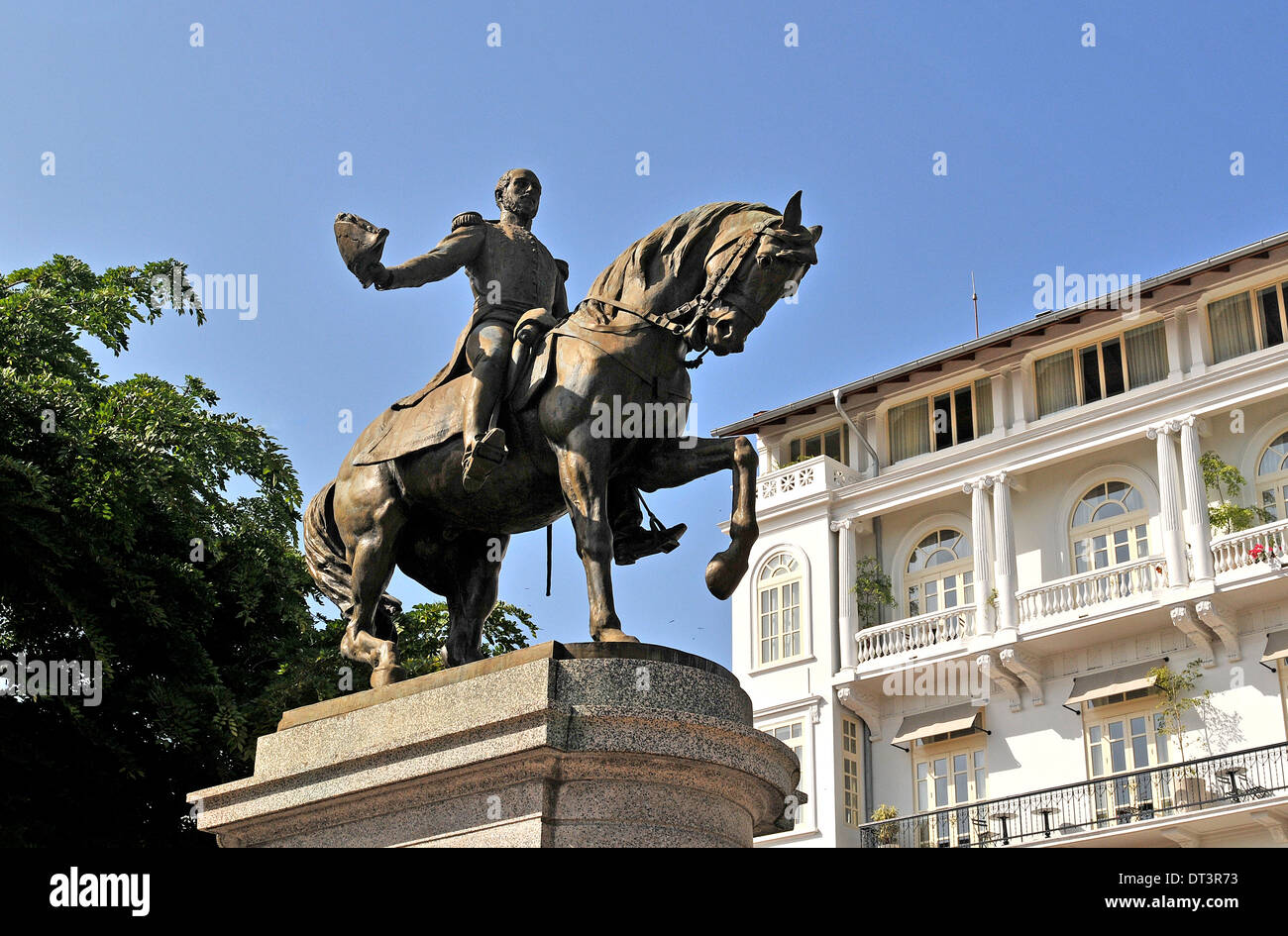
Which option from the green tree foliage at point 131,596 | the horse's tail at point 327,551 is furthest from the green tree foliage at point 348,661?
the horse's tail at point 327,551

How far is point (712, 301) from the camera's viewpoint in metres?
8.61

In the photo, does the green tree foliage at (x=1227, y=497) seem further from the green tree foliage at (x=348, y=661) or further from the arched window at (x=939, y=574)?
the green tree foliage at (x=348, y=661)

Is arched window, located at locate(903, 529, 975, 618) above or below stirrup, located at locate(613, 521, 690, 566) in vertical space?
above

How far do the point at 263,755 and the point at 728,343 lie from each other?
3371 millimetres

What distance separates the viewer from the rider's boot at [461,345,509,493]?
8.81m

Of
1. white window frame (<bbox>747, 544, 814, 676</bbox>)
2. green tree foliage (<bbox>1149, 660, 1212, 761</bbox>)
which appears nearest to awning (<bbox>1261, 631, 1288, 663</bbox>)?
green tree foliage (<bbox>1149, 660, 1212, 761</bbox>)

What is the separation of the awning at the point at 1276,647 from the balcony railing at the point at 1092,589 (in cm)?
232

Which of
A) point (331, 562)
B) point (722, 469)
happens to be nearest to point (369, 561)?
point (331, 562)

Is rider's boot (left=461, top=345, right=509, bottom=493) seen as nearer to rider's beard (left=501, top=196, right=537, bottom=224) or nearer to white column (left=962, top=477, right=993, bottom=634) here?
rider's beard (left=501, top=196, right=537, bottom=224)

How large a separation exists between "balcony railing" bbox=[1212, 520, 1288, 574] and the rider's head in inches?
986

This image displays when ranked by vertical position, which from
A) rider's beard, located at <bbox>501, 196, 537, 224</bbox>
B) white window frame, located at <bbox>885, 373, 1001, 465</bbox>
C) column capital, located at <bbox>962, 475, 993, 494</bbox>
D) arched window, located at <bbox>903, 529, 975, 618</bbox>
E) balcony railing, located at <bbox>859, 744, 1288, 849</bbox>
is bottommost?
balcony railing, located at <bbox>859, 744, 1288, 849</bbox>
